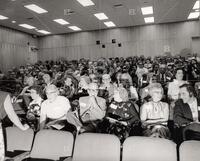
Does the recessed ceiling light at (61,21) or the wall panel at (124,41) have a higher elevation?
the recessed ceiling light at (61,21)

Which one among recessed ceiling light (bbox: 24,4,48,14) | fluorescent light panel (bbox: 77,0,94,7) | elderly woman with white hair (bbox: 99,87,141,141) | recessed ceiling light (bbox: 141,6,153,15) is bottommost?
elderly woman with white hair (bbox: 99,87,141,141)

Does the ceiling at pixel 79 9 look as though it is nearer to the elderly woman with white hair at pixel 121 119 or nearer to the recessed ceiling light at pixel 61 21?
the recessed ceiling light at pixel 61 21

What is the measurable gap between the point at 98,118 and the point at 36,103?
4.19 ft

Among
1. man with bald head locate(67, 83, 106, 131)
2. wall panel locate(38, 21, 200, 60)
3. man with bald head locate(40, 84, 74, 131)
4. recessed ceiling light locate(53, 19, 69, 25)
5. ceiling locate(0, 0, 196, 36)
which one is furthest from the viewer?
wall panel locate(38, 21, 200, 60)

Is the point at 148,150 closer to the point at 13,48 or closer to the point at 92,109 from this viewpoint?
the point at 92,109

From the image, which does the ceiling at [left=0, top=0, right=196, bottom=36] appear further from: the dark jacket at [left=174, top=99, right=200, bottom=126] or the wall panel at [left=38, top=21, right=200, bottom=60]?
the dark jacket at [left=174, top=99, right=200, bottom=126]

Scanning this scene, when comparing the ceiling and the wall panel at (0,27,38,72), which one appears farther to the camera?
the wall panel at (0,27,38,72)

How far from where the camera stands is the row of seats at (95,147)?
2.02 meters

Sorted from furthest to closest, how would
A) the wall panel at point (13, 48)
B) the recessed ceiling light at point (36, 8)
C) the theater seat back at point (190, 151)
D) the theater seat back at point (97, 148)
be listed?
1. the wall panel at point (13, 48)
2. the recessed ceiling light at point (36, 8)
3. the theater seat back at point (97, 148)
4. the theater seat back at point (190, 151)

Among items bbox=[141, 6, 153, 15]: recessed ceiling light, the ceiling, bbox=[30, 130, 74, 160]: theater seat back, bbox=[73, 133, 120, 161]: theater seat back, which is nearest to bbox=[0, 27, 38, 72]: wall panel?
the ceiling

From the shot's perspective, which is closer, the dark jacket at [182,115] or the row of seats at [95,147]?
the row of seats at [95,147]

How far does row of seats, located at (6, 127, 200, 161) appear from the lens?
202cm

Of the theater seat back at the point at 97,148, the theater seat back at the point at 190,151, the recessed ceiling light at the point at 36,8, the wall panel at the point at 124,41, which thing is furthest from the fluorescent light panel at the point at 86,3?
the theater seat back at the point at 190,151

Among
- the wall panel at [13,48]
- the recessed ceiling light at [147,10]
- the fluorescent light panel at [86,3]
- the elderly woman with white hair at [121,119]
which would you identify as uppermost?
the recessed ceiling light at [147,10]
